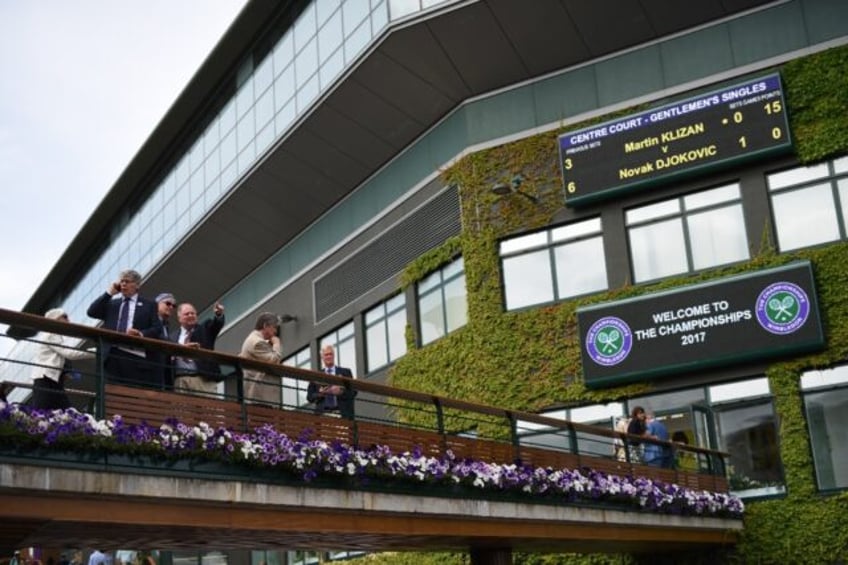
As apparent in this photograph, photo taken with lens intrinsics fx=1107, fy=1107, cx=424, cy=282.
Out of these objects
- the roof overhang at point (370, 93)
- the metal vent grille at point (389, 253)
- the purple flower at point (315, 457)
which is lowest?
the purple flower at point (315, 457)

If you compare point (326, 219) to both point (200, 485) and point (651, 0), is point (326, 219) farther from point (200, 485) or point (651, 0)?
point (200, 485)

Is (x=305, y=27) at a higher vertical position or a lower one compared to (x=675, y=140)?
higher

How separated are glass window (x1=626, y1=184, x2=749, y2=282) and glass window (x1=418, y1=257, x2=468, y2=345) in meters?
4.68

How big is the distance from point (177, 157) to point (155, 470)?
32.8 metres

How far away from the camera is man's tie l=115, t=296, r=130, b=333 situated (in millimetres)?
11781

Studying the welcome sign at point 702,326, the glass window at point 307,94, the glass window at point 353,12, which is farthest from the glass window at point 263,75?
the welcome sign at point 702,326

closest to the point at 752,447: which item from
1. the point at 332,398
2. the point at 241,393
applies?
the point at 332,398

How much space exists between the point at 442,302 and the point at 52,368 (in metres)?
18.3

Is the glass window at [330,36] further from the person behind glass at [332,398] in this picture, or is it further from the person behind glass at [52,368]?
the person behind glass at [52,368]

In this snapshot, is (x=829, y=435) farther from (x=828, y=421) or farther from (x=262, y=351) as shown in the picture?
(x=262, y=351)

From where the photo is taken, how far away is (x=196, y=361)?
1195 cm

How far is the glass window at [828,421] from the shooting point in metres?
21.5

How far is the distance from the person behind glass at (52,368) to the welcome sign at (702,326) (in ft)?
50.2

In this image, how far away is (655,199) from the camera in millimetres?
24594
